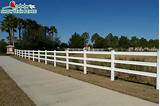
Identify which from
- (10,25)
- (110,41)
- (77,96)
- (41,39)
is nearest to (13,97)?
(77,96)

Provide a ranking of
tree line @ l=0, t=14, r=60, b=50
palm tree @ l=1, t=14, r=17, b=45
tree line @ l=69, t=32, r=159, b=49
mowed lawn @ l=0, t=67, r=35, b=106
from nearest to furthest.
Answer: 1. mowed lawn @ l=0, t=67, r=35, b=106
2. tree line @ l=0, t=14, r=60, b=50
3. palm tree @ l=1, t=14, r=17, b=45
4. tree line @ l=69, t=32, r=159, b=49

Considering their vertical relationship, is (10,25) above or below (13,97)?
above

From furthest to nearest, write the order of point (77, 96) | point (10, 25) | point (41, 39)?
point (10, 25)
point (41, 39)
point (77, 96)

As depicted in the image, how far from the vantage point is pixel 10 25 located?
308ft

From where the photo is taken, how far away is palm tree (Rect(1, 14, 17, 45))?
9281 centimetres

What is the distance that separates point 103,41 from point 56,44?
68.4 metres

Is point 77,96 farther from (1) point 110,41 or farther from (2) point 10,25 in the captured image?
(1) point 110,41

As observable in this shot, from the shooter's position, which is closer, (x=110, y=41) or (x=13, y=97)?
(x=13, y=97)

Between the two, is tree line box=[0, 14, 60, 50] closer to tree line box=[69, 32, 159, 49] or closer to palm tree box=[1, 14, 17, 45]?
palm tree box=[1, 14, 17, 45]

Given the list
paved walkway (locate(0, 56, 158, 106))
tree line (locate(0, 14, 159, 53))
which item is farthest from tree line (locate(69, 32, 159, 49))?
paved walkway (locate(0, 56, 158, 106))

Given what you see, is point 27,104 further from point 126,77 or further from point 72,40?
point 72,40

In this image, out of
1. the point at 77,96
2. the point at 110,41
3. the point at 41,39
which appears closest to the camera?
the point at 77,96

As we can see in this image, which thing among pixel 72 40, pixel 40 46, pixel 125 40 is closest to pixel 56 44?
pixel 40 46

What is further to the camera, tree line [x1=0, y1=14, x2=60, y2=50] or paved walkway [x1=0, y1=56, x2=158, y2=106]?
tree line [x1=0, y1=14, x2=60, y2=50]
